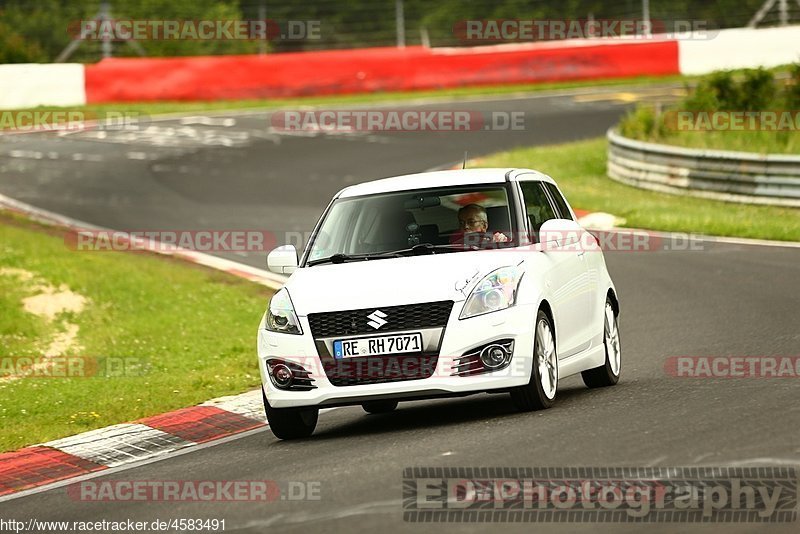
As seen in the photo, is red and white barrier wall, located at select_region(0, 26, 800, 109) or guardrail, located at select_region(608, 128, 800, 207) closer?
guardrail, located at select_region(608, 128, 800, 207)

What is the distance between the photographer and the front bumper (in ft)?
30.3

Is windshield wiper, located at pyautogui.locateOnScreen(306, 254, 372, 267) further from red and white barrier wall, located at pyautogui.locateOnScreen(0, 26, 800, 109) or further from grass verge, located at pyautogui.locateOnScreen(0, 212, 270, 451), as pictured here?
red and white barrier wall, located at pyautogui.locateOnScreen(0, 26, 800, 109)

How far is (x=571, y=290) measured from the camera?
1055 centimetres

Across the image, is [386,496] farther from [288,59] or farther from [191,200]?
[288,59]

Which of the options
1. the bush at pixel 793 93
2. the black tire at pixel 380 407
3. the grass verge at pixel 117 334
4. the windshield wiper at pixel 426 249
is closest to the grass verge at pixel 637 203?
the bush at pixel 793 93

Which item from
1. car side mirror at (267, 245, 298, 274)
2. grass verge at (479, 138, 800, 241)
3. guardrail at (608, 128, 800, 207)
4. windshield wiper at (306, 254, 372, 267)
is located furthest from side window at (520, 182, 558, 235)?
guardrail at (608, 128, 800, 207)

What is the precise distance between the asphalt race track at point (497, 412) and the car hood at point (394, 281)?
2.85 feet

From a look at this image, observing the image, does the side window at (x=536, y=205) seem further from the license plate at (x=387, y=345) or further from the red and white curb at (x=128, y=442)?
the red and white curb at (x=128, y=442)

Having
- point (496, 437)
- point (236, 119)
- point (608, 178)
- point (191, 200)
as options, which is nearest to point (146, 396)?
point (496, 437)

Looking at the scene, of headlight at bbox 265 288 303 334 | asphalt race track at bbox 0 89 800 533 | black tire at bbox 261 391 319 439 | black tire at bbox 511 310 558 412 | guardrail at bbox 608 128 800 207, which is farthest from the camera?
guardrail at bbox 608 128 800 207

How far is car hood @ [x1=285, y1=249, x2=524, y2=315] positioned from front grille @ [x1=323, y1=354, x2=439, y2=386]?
344mm

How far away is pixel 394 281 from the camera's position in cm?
941

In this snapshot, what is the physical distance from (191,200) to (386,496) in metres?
18.9

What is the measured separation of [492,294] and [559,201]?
239 cm
